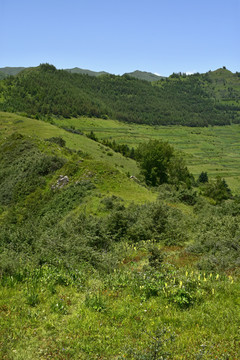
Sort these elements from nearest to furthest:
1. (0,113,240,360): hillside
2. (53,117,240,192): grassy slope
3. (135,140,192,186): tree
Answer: (0,113,240,360): hillside → (135,140,192,186): tree → (53,117,240,192): grassy slope

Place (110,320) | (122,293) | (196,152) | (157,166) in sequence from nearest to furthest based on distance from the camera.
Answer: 1. (110,320)
2. (122,293)
3. (157,166)
4. (196,152)

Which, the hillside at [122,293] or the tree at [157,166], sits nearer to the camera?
the hillside at [122,293]

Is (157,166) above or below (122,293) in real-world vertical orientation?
above

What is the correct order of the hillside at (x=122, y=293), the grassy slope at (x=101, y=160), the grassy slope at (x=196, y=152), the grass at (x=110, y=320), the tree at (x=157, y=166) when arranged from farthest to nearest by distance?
1. the grassy slope at (x=196, y=152)
2. the tree at (x=157, y=166)
3. the grassy slope at (x=101, y=160)
4. the hillside at (x=122, y=293)
5. the grass at (x=110, y=320)

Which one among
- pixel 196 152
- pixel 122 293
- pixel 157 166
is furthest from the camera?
pixel 196 152

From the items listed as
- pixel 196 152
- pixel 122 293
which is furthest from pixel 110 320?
pixel 196 152

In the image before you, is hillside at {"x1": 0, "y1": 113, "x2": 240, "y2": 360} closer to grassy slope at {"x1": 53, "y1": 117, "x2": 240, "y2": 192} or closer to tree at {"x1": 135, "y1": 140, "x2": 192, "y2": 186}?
tree at {"x1": 135, "y1": 140, "x2": 192, "y2": 186}

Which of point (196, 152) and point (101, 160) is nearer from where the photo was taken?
point (101, 160)

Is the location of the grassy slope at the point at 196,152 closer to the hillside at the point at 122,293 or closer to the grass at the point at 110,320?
the hillside at the point at 122,293

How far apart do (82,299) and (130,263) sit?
4352mm

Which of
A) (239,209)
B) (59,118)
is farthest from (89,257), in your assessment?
(59,118)

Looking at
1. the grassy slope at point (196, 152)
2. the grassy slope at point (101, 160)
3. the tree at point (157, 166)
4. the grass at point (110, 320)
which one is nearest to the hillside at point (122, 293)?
the grass at point (110, 320)

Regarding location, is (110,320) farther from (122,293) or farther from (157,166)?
(157,166)

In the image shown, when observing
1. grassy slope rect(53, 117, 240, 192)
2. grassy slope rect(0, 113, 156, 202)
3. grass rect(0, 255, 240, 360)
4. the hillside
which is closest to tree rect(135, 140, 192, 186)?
grassy slope rect(0, 113, 156, 202)
